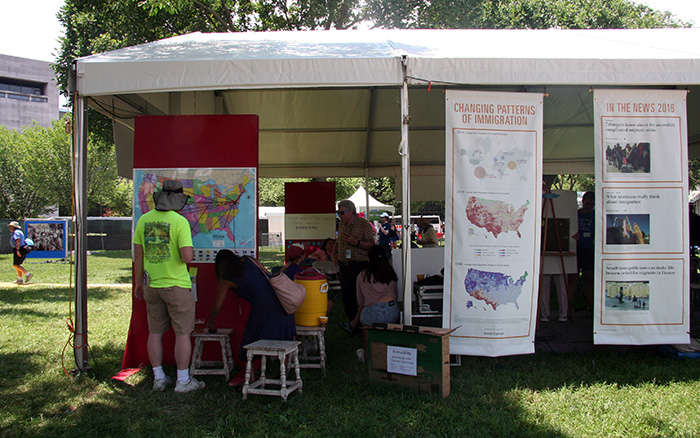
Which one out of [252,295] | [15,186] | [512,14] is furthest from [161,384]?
[15,186]

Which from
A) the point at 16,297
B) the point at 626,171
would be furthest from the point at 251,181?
the point at 16,297

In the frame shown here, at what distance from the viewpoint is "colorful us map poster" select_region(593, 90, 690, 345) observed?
4.46m

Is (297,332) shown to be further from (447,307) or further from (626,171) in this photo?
(626,171)

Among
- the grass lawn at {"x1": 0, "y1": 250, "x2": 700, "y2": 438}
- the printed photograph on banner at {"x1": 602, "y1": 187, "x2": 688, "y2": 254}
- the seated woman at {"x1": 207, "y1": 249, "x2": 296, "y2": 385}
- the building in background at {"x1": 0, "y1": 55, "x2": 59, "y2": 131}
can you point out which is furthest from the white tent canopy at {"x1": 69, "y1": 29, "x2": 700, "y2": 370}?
the building in background at {"x1": 0, "y1": 55, "x2": 59, "y2": 131}

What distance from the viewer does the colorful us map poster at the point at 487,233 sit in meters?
4.34

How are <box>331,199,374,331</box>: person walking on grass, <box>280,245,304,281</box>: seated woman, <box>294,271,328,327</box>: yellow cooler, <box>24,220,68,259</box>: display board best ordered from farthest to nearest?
<box>24,220,68,259</box>: display board
<box>331,199,374,331</box>: person walking on grass
<box>280,245,304,281</box>: seated woman
<box>294,271,328,327</box>: yellow cooler

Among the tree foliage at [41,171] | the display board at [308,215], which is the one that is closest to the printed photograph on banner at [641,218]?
the display board at [308,215]

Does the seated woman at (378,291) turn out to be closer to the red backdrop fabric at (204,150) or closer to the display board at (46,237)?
the red backdrop fabric at (204,150)

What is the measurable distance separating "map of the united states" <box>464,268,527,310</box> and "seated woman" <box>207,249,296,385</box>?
1.69 meters

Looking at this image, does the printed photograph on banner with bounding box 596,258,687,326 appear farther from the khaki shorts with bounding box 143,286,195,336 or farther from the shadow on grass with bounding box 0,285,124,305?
the shadow on grass with bounding box 0,285,124,305

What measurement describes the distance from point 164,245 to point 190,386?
48.6 inches

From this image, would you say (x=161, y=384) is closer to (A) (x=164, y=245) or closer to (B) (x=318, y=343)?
(A) (x=164, y=245)

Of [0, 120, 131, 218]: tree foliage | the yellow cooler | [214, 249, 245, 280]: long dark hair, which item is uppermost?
[0, 120, 131, 218]: tree foliage

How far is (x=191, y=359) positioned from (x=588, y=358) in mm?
3928
